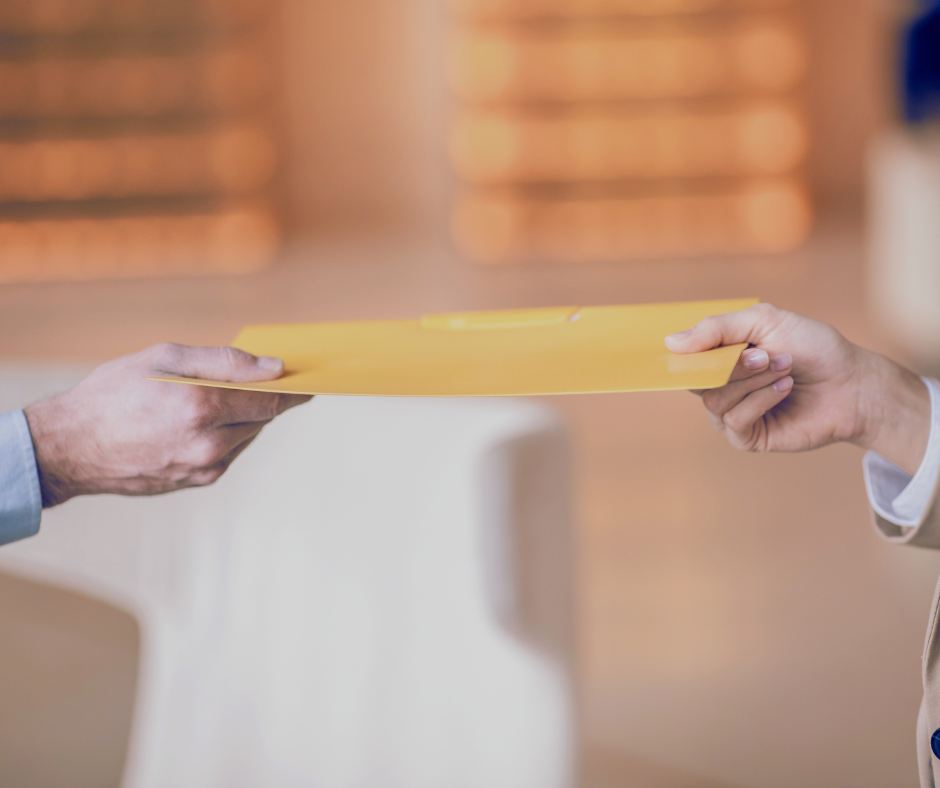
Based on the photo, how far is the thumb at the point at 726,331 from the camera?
54cm

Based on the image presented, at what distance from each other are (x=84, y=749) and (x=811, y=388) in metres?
0.88

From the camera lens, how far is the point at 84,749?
3.28 ft

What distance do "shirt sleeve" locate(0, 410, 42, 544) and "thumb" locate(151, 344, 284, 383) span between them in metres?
0.15

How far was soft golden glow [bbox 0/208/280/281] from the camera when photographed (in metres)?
6.35

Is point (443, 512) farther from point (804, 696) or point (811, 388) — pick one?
point (804, 696)

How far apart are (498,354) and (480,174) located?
20.2ft

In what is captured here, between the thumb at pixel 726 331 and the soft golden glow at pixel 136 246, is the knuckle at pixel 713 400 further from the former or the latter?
the soft golden glow at pixel 136 246

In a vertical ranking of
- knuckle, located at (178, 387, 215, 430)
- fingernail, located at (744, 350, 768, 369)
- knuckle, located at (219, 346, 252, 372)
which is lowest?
knuckle, located at (178, 387, 215, 430)

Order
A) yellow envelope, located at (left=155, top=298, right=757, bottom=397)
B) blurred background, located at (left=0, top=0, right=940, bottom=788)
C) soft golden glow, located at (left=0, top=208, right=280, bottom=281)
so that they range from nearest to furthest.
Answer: yellow envelope, located at (left=155, top=298, right=757, bottom=397) → blurred background, located at (left=0, top=0, right=940, bottom=788) → soft golden glow, located at (left=0, top=208, right=280, bottom=281)

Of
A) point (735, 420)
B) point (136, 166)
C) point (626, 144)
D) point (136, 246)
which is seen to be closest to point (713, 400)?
point (735, 420)

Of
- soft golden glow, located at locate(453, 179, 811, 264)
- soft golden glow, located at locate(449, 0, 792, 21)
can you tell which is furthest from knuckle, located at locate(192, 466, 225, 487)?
soft golden glow, located at locate(449, 0, 792, 21)

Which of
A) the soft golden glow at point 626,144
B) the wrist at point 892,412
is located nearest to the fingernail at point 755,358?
the wrist at point 892,412

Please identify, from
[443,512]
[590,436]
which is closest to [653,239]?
[590,436]

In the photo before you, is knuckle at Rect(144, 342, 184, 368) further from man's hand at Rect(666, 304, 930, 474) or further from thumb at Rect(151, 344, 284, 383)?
man's hand at Rect(666, 304, 930, 474)
